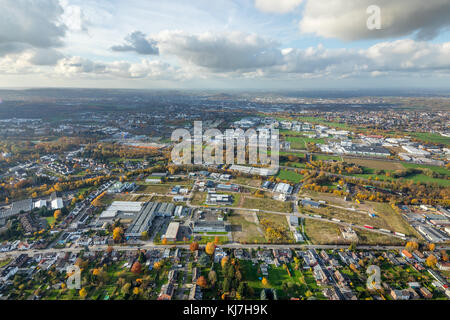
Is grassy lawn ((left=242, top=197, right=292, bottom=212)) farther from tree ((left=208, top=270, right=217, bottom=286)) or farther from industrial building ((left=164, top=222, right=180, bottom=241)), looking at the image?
tree ((left=208, top=270, right=217, bottom=286))

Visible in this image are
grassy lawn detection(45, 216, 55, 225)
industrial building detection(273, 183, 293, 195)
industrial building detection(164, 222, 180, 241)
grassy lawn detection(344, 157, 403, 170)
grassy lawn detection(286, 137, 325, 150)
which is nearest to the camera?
industrial building detection(164, 222, 180, 241)

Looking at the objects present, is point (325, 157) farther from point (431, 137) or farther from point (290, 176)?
point (431, 137)

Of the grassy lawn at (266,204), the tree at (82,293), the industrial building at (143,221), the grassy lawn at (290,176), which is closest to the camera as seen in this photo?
the tree at (82,293)

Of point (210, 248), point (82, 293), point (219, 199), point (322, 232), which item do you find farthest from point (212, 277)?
point (322, 232)

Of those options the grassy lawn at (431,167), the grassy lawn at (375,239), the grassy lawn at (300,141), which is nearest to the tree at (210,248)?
the grassy lawn at (375,239)

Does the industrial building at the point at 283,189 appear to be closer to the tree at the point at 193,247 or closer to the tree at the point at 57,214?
the tree at the point at 193,247

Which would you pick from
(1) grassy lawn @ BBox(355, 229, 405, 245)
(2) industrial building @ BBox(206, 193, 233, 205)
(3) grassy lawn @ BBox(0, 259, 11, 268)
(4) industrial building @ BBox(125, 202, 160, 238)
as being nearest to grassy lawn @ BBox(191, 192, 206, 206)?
(2) industrial building @ BBox(206, 193, 233, 205)
